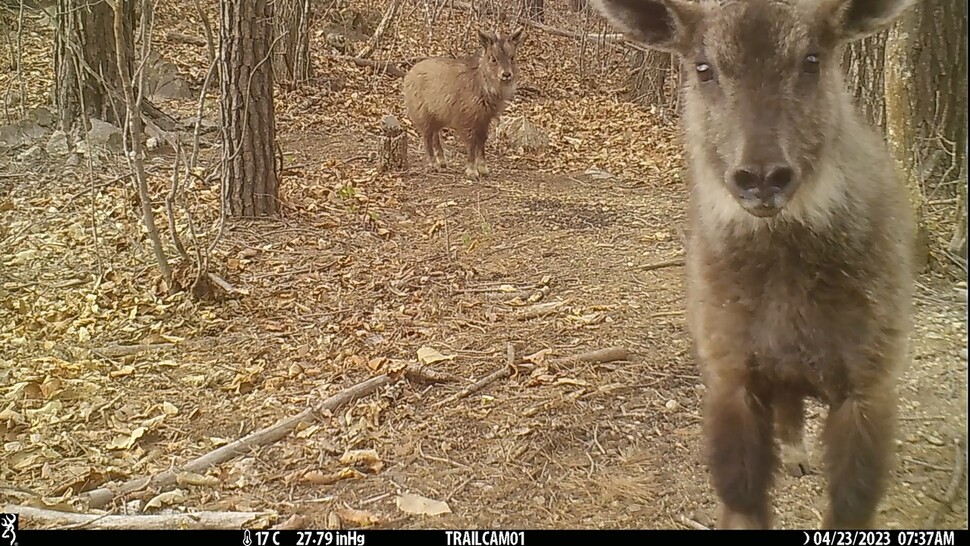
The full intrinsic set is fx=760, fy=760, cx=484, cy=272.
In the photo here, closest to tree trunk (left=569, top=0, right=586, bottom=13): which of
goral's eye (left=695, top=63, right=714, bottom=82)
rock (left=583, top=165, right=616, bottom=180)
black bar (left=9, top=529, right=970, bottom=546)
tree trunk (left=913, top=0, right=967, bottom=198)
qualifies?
rock (left=583, top=165, right=616, bottom=180)

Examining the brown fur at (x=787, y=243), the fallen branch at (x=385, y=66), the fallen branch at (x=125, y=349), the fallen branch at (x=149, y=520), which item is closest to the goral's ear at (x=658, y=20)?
the brown fur at (x=787, y=243)

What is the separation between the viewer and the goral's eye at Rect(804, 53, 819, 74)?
159cm

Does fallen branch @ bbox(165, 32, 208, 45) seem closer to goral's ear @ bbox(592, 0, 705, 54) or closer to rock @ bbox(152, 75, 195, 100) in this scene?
rock @ bbox(152, 75, 195, 100)

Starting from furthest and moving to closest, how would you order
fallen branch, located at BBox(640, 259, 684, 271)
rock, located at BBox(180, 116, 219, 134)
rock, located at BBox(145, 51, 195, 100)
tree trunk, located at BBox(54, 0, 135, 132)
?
rock, located at BBox(145, 51, 195, 100) < rock, located at BBox(180, 116, 219, 134) < tree trunk, located at BBox(54, 0, 135, 132) < fallen branch, located at BBox(640, 259, 684, 271)

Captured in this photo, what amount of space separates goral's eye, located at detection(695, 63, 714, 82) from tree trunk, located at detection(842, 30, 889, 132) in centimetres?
115

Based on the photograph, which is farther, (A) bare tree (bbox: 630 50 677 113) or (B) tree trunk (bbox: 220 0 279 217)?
(A) bare tree (bbox: 630 50 677 113)

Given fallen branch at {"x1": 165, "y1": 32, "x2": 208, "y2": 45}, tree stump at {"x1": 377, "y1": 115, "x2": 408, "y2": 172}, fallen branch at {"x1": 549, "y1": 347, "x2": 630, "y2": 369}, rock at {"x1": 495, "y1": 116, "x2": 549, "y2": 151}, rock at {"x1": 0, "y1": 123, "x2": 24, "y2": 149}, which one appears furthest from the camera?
fallen branch at {"x1": 165, "y1": 32, "x2": 208, "y2": 45}

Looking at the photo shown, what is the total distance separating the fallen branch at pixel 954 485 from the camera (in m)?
1.77

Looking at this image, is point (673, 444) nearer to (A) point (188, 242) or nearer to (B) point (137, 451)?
(B) point (137, 451)

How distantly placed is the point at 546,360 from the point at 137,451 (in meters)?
1.56

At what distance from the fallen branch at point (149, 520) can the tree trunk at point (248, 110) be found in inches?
102

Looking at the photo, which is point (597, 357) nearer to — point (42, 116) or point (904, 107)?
point (904, 107)

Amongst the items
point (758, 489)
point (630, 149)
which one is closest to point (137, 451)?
point (758, 489)

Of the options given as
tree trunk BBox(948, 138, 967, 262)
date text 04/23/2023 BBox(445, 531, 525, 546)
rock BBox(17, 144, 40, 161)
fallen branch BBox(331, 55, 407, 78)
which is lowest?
date text 04/23/2023 BBox(445, 531, 525, 546)
